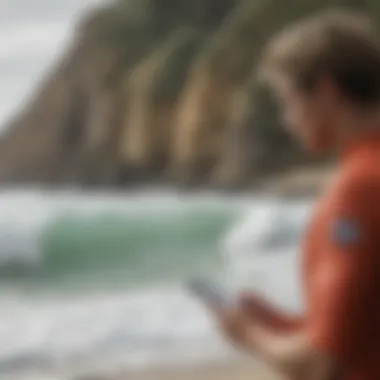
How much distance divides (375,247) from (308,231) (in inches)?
4.0

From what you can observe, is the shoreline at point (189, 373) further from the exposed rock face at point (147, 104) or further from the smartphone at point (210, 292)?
the exposed rock face at point (147, 104)

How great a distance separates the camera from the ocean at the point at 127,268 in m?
1.15

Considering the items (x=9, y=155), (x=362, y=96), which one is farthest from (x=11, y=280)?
(x=362, y=96)

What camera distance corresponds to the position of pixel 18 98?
1214 mm

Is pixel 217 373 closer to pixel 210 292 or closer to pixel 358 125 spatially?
pixel 210 292

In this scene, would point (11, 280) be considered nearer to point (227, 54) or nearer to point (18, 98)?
point (18, 98)

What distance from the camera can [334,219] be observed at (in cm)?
109

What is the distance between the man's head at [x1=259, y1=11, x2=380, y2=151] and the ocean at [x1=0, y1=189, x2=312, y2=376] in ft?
0.35

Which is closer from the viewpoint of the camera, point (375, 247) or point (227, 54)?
point (375, 247)

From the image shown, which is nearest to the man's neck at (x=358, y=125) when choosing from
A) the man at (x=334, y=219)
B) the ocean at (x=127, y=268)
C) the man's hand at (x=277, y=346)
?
the man at (x=334, y=219)

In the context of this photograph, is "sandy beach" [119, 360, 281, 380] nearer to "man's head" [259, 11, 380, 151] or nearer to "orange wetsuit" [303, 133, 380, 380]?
"orange wetsuit" [303, 133, 380, 380]

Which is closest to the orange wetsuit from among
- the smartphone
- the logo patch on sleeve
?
the logo patch on sleeve

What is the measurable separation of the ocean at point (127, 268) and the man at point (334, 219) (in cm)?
4

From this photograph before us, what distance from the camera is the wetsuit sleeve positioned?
105 cm
